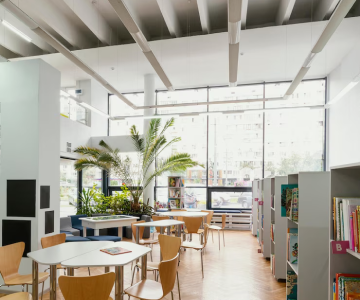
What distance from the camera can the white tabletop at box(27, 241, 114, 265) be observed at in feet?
10.2

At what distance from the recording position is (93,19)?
745cm

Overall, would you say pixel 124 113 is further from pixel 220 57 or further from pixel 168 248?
pixel 168 248

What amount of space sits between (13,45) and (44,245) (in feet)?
23.2

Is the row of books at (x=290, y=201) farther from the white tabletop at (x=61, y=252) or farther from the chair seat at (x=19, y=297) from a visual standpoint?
the chair seat at (x=19, y=297)

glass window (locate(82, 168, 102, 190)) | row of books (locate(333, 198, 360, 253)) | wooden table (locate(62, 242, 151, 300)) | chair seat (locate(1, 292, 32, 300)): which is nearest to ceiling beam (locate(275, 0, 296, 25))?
row of books (locate(333, 198, 360, 253))

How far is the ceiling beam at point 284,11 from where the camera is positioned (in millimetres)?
6405

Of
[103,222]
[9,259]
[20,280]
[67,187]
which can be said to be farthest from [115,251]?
[67,187]

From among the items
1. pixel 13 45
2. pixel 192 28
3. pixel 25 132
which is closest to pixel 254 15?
pixel 192 28

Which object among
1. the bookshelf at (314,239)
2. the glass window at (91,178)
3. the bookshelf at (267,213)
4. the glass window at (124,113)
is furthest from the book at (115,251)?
the glass window at (124,113)

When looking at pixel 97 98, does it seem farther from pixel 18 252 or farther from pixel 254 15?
pixel 18 252

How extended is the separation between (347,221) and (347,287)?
1.42 ft

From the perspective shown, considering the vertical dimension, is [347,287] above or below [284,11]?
below

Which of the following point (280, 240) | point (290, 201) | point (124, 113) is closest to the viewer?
point (290, 201)

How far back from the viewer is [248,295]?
4.45m
